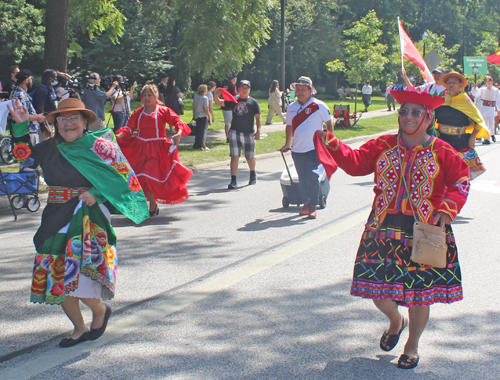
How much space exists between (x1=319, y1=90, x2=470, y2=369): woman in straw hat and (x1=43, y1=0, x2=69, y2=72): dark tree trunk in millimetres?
12059

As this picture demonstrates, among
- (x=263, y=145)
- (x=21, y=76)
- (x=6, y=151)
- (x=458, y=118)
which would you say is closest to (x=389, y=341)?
(x=458, y=118)

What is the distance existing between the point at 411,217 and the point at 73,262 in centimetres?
222

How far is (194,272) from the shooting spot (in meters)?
6.08

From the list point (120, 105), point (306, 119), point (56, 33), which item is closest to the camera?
point (306, 119)

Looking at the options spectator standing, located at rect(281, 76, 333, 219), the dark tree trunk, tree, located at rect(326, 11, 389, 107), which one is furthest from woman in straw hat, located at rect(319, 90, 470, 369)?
tree, located at rect(326, 11, 389, 107)

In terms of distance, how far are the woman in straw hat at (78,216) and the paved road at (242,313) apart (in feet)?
1.25

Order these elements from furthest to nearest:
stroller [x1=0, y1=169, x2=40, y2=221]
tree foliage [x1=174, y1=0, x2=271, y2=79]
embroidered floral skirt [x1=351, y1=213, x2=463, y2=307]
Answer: tree foliage [x1=174, y1=0, x2=271, y2=79]
stroller [x1=0, y1=169, x2=40, y2=221]
embroidered floral skirt [x1=351, y1=213, x2=463, y2=307]

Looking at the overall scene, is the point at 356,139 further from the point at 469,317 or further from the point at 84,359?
the point at 84,359

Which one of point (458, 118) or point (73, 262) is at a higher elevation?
point (458, 118)

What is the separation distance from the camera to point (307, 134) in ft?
28.2

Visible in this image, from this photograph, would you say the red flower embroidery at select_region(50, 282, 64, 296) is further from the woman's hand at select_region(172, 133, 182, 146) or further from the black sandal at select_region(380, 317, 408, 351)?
the woman's hand at select_region(172, 133, 182, 146)

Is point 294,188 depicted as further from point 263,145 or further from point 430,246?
point 263,145

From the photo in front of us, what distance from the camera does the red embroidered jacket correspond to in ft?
12.6

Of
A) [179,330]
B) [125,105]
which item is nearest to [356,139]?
[125,105]
